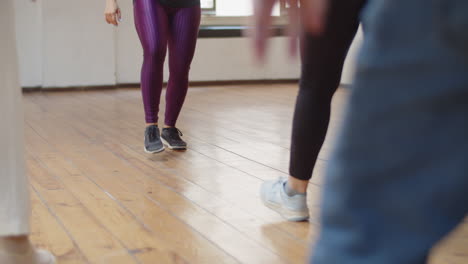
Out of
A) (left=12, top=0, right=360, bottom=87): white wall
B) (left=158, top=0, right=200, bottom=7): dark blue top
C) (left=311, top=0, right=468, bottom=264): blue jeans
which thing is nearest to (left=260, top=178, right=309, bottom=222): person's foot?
(left=158, top=0, right=200, bottom=7): dark blue top

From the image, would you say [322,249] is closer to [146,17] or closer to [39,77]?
[146,17]

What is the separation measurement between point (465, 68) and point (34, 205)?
6.25ft

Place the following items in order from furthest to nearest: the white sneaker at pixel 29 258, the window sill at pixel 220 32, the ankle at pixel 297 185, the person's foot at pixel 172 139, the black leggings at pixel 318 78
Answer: the window sill at pixel 220 32
the person's foot at pixel 172 139
the ankle at pixel 297 185
the black leggings at pixel 318 78
the white sneaker at pixel 29 258

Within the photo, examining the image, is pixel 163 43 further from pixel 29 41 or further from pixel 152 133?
pixel 29 41

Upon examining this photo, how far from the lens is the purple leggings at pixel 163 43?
2908 millimetres

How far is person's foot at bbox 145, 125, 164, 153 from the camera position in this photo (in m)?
3.05

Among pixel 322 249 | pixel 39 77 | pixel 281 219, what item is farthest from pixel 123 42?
pixel 322 249

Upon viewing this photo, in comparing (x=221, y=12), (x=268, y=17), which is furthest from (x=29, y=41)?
(x=268, y=17)

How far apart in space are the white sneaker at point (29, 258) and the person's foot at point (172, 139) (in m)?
1.70

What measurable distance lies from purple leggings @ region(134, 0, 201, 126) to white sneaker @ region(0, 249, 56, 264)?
1622 millimetres

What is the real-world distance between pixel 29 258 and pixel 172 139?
1.84 meters

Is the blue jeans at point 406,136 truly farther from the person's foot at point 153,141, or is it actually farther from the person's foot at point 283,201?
the person's foot at point 153,141

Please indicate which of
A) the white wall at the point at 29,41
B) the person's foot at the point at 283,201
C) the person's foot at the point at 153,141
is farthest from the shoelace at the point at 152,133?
the white wall at the point at 29,41

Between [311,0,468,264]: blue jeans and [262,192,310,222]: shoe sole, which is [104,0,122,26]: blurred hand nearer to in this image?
[262,192,310,222]: shoe sole
